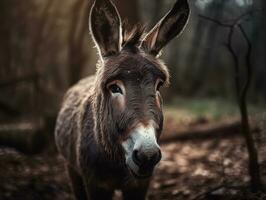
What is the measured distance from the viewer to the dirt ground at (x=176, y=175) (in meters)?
6.50

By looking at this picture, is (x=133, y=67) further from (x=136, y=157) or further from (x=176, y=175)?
(x=176, y=175)

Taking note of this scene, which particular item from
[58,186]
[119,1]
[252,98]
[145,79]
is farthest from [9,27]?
[145,79]

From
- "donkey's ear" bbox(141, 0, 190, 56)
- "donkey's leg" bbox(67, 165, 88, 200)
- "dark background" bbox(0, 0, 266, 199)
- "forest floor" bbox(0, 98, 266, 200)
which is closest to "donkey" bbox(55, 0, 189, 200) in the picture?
"donkey's ear" bbox(141, 0, 190, 56)

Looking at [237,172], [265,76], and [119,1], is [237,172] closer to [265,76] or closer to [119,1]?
[119,1]

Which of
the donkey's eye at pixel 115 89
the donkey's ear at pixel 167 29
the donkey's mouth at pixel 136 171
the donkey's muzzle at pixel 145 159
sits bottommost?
the donkey's mouth at pixel 136 171

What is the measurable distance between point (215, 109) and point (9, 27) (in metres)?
7.91

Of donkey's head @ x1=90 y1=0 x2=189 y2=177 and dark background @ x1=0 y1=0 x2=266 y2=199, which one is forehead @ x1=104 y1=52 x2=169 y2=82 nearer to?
donkey's head @ x1=90 y1=0 x2=189 y2=177

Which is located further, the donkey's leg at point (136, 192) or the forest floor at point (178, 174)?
the forest floor at point (178, 174)

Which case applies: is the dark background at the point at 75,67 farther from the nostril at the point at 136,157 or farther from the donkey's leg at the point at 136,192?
the nostril at the point at 136,157

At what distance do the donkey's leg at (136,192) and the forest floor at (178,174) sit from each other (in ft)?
3.16

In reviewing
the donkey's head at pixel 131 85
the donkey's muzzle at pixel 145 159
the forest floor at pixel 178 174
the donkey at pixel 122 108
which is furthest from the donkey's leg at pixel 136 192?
the donkey's muzzle at pixel 145 159

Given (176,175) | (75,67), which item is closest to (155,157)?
(176,175)

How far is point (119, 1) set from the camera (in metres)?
10.5

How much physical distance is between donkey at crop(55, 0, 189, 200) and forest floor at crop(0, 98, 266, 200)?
1.22m
